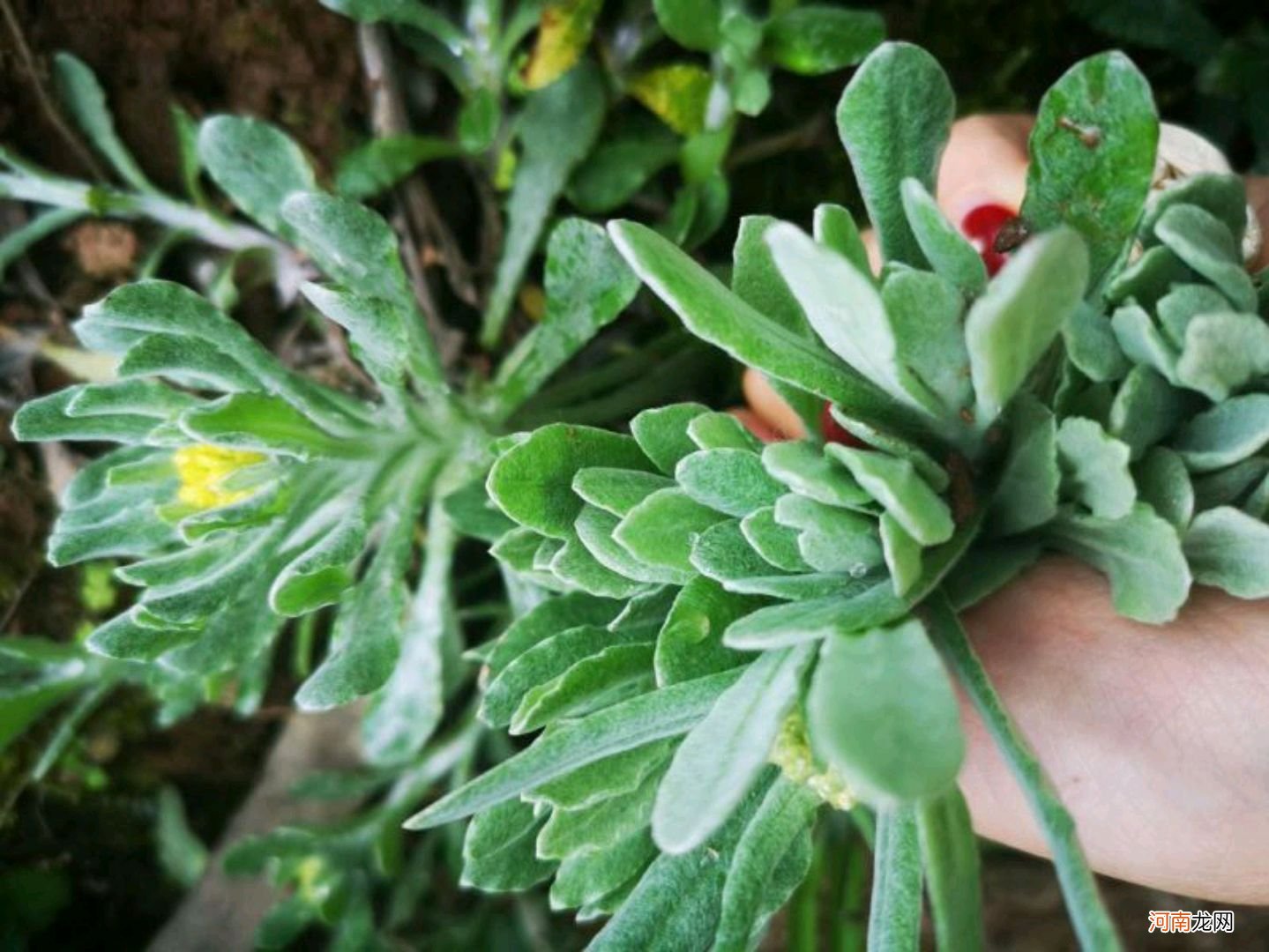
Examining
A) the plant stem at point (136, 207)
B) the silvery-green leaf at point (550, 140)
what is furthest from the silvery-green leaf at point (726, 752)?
the plant stem at point (136, 207)

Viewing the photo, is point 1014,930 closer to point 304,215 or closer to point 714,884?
point 714,884

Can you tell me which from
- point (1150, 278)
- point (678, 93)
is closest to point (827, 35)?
point (678, 93)

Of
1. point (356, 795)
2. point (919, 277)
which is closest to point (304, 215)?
point (919, 277)

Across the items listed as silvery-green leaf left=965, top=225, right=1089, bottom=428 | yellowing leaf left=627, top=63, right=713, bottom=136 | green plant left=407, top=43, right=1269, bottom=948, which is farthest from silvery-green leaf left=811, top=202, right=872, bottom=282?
yellowing leaf left=627, top=63, right=713, bottom=136

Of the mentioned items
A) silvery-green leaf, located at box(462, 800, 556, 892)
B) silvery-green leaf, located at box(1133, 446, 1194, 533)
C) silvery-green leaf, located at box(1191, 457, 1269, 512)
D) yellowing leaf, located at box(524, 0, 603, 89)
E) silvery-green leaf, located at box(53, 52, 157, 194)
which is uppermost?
silvery-green leaf, located at box(53, 52, 157, 194)

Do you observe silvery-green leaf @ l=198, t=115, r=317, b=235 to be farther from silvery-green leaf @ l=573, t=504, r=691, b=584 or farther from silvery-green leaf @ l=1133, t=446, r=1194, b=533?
silvery-green leaf @ l=1133, t=446, r=1194, b=533

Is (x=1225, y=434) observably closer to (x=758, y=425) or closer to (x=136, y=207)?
(x=758, y=425)
